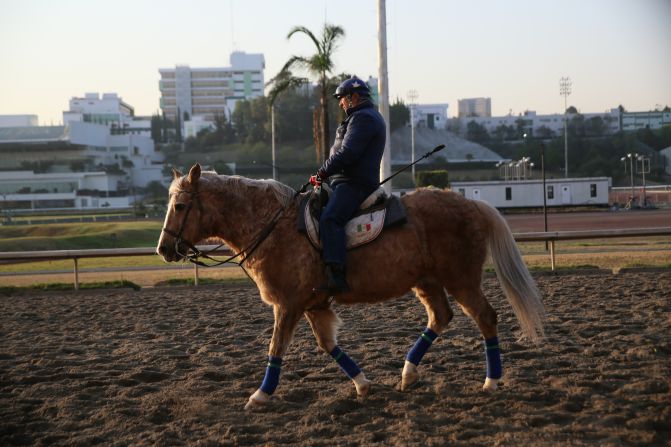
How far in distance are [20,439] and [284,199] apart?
3076 mm

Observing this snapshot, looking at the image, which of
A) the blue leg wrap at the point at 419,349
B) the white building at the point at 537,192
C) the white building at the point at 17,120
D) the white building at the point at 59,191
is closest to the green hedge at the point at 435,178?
the white building at the point at 537,192

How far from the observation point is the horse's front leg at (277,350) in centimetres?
655

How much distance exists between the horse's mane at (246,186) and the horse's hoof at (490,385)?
8.27ft

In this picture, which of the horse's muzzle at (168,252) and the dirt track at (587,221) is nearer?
the horse's muzzle at (168,252)

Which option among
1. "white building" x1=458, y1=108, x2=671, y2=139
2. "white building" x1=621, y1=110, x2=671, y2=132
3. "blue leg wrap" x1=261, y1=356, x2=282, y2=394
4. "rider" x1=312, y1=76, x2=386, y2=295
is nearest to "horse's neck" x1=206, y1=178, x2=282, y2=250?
"rider" x1=312, y1=76, x2=386, y2=295

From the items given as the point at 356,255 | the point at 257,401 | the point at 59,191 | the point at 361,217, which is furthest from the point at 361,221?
the point at 59,191

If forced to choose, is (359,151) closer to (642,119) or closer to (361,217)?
(361,217)

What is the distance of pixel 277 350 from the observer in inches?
261

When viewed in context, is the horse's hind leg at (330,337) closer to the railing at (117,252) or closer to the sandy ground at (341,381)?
the sandy ground at (341,381)

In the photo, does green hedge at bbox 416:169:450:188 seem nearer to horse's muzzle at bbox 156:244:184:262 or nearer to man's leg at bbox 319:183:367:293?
man's leg at bbox 319:183:367:293

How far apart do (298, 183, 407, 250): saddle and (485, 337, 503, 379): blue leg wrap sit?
1425 millimetres

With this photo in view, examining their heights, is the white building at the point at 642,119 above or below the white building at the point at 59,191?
above

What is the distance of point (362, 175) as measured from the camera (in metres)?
6.87

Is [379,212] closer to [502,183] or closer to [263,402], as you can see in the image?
[263,402]
